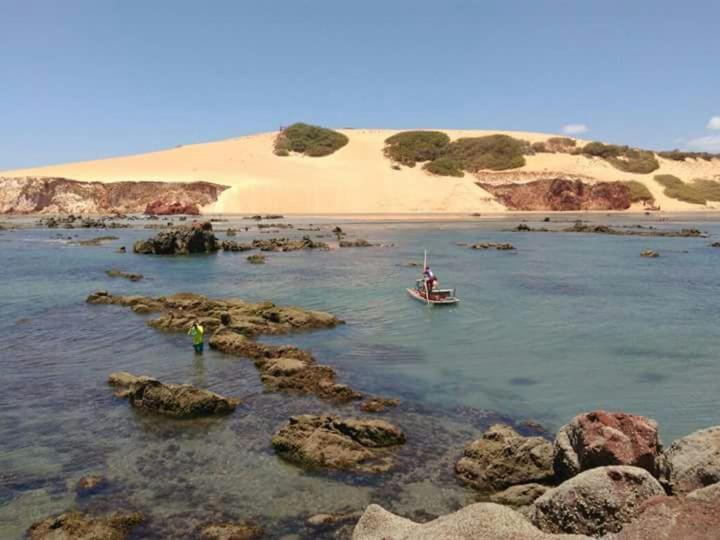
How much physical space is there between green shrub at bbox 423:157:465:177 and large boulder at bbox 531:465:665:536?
82.8m

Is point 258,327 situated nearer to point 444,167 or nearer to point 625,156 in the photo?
point 444,167

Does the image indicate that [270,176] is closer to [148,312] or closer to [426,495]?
[148,312]

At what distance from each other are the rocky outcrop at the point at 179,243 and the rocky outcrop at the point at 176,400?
1100 inches

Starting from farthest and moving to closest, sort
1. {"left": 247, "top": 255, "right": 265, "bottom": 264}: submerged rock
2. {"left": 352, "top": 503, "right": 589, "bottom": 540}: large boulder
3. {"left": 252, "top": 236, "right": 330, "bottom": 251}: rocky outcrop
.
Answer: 1. {"left": 252, "top": 236, "right": 330, "bottom": 251}: rocky outcrop
2. {"left": 247, "top": 255, "right": 265, "bottom": 264}: submerged rock
3. {"left": 352, "top": 503, "right": 589, "bottom": 540}: large boulder

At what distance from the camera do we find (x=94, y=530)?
7.67 m

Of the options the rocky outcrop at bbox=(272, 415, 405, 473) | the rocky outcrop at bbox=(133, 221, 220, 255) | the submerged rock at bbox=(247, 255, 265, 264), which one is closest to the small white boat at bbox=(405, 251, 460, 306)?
the rocky outcrop at bbox=(272, 415, 405, 473)

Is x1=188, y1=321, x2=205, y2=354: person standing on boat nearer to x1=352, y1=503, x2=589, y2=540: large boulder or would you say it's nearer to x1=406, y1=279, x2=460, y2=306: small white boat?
x1=406, y1=279, x2=460, y2=306: small white boat

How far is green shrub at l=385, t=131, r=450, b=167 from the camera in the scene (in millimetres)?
95938

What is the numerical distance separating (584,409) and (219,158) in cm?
9421

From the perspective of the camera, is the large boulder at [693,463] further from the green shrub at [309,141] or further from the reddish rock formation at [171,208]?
the green shrub at [309,141]

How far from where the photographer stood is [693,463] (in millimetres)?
7391

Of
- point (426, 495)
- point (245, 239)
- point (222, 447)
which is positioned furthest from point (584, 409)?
point (245, 239)

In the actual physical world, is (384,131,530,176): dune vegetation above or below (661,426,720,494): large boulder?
above

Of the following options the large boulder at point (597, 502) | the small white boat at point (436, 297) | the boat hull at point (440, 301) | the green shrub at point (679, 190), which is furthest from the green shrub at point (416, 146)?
the large boulder at point (597, 502)
